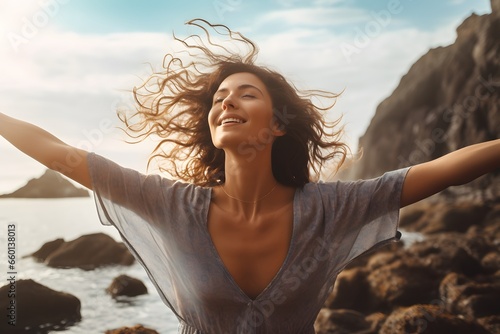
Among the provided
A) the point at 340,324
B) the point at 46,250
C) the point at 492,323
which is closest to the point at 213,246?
the point at 340,324

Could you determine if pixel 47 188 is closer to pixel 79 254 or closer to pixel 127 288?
pixel 79 254

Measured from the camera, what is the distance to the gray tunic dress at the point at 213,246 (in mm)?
2559

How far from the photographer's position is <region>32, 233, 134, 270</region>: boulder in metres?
8.20

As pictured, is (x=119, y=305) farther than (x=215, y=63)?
Yes

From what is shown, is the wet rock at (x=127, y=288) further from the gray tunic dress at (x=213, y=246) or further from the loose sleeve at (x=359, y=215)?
the loose sleeve at (x=359, y=215)

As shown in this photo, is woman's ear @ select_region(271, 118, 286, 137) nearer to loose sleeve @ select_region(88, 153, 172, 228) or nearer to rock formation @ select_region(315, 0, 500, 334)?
loose sleeve @ select_region(88, 153, 172, 228)

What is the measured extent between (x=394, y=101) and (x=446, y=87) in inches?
184

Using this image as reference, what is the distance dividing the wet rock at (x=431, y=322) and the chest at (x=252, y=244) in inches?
104

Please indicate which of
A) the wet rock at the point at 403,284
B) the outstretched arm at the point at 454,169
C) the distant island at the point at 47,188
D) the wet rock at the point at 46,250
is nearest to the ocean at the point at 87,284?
the wet rock at the point at 46,250

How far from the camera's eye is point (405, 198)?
2490mm

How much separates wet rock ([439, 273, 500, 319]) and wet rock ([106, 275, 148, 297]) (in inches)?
164

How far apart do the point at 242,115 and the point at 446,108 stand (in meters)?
26.3

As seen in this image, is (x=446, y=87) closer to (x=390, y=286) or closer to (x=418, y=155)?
(x=418, y=155)

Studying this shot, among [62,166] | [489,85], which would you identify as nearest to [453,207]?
[489,85]
